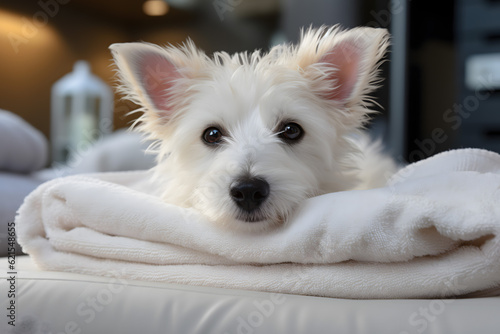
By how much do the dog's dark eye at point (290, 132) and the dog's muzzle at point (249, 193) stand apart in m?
0.29

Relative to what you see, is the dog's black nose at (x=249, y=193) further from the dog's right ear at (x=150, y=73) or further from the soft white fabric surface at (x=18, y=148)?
the soft white fabric surface at (x=18, y=148)

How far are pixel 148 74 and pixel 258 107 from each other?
1.34ft

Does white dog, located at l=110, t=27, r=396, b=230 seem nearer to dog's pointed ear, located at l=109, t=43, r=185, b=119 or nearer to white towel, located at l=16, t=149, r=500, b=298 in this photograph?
dog's pointed ear, located at l=109, t=43, r=185, b=119

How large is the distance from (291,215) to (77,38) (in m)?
5.01

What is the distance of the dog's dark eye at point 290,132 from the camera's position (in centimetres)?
132

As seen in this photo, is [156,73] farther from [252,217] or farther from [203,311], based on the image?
[203,311]

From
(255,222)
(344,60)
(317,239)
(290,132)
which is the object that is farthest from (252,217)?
(344,60)

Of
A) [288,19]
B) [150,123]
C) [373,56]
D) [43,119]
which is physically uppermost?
[288,19]

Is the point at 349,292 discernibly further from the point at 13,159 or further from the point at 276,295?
A: the point at 13,159

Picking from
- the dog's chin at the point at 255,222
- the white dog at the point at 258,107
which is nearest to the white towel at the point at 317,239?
the dog's chin at the point at 255,222

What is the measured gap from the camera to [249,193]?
3.46 ft

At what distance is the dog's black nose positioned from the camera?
3.44 feet

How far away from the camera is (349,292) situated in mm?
881

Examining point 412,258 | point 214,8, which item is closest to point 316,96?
point 412,258
